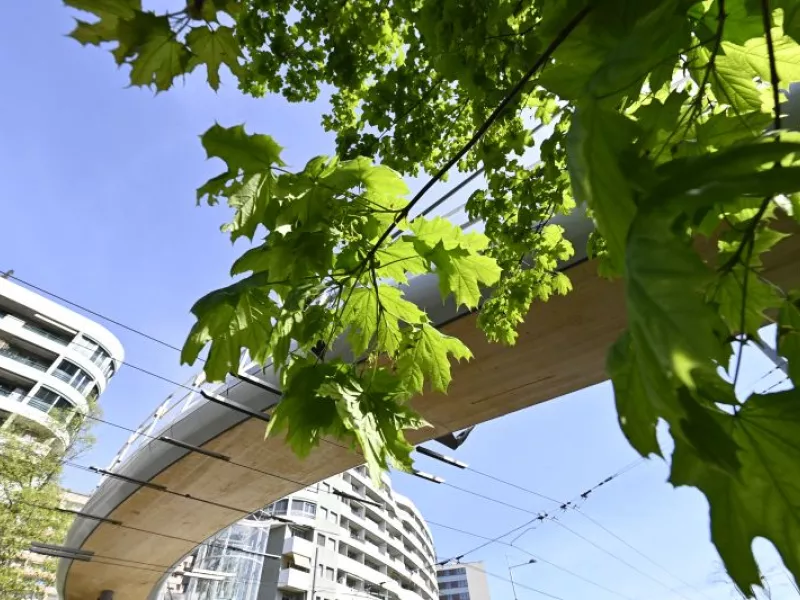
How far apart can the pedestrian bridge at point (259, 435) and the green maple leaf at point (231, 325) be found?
90 cm

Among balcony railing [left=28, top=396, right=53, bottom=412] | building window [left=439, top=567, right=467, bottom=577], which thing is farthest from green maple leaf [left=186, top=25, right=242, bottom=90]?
building window [left=439, top=567, right=467, bottom=577]

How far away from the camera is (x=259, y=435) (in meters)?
5.43

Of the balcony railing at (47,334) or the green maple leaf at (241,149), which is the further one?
the balcony railing at (47,334)

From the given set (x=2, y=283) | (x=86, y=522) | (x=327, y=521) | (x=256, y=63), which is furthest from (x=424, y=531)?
(x=256, y=63)

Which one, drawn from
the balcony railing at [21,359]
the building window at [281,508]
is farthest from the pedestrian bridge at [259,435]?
the balcony railing at [21,359]

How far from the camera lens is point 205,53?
0.89 metres

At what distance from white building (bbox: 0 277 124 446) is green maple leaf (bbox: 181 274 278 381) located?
31737mm

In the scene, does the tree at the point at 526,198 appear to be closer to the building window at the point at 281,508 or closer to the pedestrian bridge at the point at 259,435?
the pedestrian bridge at the point at 259,435

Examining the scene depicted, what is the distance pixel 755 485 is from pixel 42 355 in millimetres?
37972

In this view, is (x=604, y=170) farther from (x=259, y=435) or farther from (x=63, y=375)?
(x=63, y=375)

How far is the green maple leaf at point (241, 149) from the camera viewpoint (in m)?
0.95

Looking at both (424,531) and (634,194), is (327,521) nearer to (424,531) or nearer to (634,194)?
(424,531)

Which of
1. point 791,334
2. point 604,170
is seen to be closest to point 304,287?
point 604,170

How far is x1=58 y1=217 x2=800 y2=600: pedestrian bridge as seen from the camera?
11.5 ft
